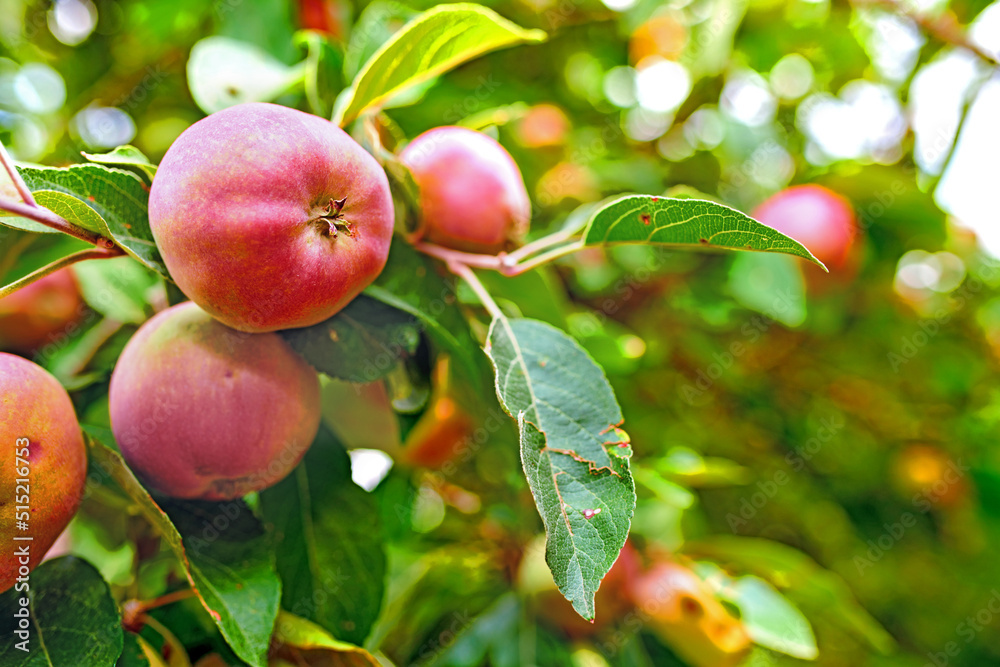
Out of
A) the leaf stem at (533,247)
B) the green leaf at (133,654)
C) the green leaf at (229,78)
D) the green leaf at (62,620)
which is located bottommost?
the green leaf at (133,654)

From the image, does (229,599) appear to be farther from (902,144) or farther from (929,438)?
(929,438)

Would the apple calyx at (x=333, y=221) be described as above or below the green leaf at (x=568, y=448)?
above

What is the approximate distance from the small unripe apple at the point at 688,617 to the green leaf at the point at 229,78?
0.99 metres

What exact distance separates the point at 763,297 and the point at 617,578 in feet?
1.84

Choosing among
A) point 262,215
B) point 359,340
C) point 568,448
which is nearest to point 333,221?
point 262,215

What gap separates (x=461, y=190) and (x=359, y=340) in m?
0.22

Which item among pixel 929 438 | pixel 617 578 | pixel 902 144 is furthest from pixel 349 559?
pixel 929 438

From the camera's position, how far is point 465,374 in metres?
0.84

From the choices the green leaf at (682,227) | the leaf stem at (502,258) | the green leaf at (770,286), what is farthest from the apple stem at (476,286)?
the green leaf at (770,286)

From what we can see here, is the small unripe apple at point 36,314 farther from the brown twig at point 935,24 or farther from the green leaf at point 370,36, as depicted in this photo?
the brown twig at point 935,24

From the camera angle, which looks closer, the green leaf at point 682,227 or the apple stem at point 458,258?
the green leaf at point 682,227

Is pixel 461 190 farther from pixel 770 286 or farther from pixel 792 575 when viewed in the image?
pixel 792 575

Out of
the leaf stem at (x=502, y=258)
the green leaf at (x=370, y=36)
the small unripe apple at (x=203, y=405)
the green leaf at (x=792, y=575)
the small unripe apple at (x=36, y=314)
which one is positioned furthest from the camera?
the green leaf at (x=792, y=575)

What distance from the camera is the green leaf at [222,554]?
617 millimetres
